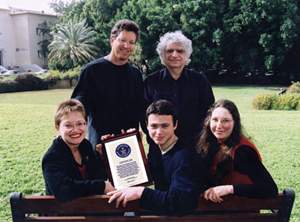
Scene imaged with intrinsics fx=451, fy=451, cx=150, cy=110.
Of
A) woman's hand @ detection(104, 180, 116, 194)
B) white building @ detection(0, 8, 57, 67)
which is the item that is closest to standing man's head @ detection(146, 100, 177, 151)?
woman's hand @ detection(104, 180, 116, 194)

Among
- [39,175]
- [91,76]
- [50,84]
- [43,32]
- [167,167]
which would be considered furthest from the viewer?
[43,32]

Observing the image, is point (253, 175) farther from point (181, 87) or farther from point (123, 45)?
point (123, 45)

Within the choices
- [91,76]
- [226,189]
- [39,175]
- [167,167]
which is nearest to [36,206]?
[167,167]

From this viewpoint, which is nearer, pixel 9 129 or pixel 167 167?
pixel 167 167

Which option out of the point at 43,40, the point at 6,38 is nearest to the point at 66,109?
the point at 6,38

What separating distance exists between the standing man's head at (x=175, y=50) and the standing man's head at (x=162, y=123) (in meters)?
1.00

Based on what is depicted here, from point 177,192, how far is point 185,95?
55.2 inches

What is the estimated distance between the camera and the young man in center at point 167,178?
2.32m

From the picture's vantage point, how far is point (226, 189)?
93.9 inches

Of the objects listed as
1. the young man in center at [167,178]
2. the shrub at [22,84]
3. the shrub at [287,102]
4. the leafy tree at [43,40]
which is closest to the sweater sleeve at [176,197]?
the young man in center at [167,178]

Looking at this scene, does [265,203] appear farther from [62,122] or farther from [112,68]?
[112,68]

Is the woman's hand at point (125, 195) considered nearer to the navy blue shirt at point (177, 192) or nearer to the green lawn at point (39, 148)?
the navy blue shirt at point (177, 192)

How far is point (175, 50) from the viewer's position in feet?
11.7

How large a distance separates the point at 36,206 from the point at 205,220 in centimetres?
89
